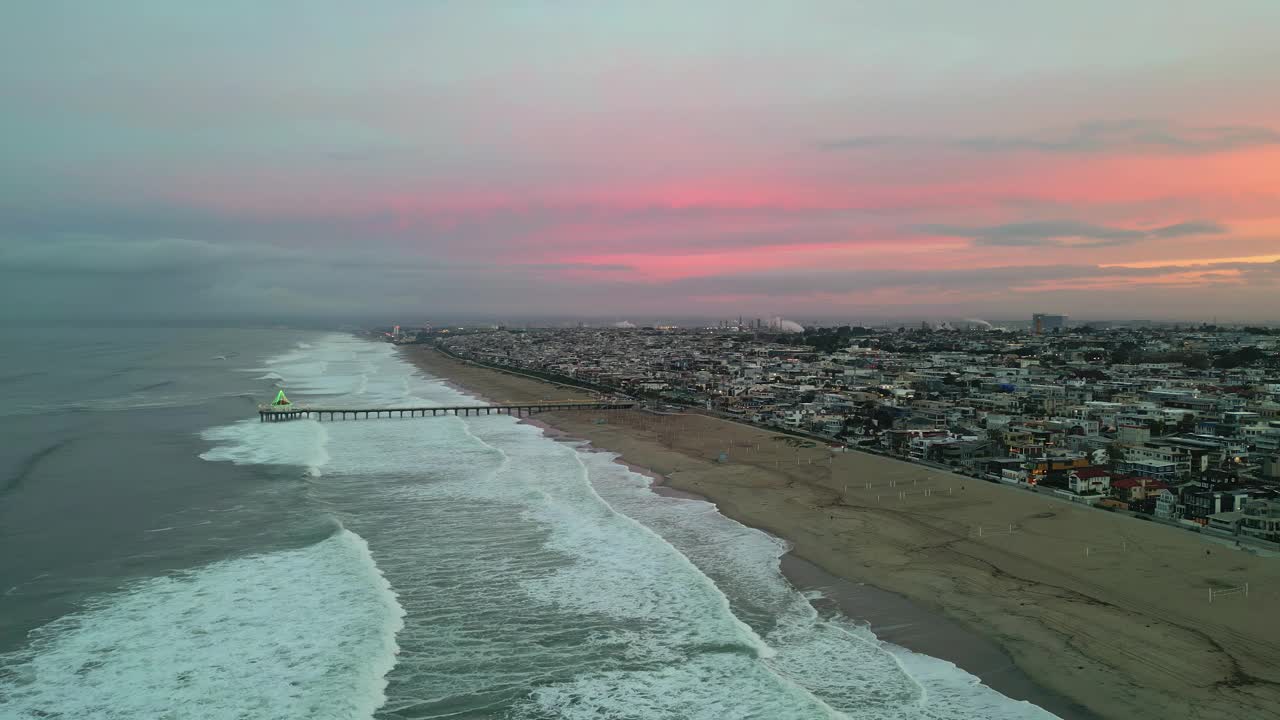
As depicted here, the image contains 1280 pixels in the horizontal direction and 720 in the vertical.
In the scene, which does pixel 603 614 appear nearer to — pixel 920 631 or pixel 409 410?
pixel 920 631

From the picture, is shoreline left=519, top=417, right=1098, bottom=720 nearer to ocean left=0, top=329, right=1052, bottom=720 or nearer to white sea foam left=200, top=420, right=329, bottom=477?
ocean left=0, top=329, right=1052, bottom=720

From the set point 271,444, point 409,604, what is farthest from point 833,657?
point 271,444

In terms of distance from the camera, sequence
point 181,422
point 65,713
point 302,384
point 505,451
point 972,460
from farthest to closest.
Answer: point 302,384
point 181,422
point 505,451
point 972,460
point 65,713

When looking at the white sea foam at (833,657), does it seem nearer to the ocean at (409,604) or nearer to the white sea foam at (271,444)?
the ocean at (409,604)

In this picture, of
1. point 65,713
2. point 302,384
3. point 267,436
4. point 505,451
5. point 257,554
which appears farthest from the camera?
point 302,384

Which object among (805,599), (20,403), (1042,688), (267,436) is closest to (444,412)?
(267,436)

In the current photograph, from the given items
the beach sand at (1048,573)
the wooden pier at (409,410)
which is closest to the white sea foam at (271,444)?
the wooden pier at (409,410)

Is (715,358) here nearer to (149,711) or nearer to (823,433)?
(823,433)

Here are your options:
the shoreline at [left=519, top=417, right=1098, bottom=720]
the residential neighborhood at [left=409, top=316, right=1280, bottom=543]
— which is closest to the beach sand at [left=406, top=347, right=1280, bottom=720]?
the shoreline at [left=519, top=417, right=1098, bottom=720]
